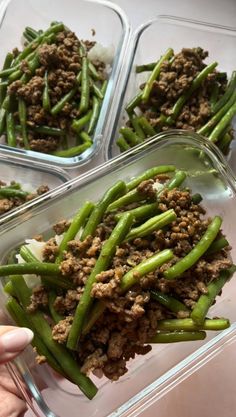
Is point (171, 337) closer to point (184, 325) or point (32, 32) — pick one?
point (184, 325)

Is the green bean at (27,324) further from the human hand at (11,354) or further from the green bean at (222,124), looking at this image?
the green bean at (222,124)

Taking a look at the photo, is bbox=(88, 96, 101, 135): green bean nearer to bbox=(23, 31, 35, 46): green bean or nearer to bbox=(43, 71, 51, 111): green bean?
bbox=(43, 71, 51, 111): green bean

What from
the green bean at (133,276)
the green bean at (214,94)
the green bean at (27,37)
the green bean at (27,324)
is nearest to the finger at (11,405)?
the green bean at (27,324)

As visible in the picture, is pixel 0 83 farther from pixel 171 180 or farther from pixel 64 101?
pixel 171 180

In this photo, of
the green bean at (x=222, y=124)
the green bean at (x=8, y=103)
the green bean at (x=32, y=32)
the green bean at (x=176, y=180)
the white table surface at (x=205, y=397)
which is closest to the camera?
the green bean at (x=176, y=180)

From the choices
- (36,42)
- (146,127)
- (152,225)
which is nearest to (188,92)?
(146,127)

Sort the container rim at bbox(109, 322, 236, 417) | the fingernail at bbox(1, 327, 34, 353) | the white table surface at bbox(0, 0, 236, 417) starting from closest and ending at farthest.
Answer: the fingernail at bbox(1, 327, 34, 353)
the container rim at bbox(109, 322, 236, 417)
the white table surface at bbox(0, 0, 236, 417)

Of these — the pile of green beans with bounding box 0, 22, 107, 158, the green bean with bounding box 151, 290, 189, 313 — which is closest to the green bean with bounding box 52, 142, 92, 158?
the pile of green beans with bounding box 0, 22, 107, 158
